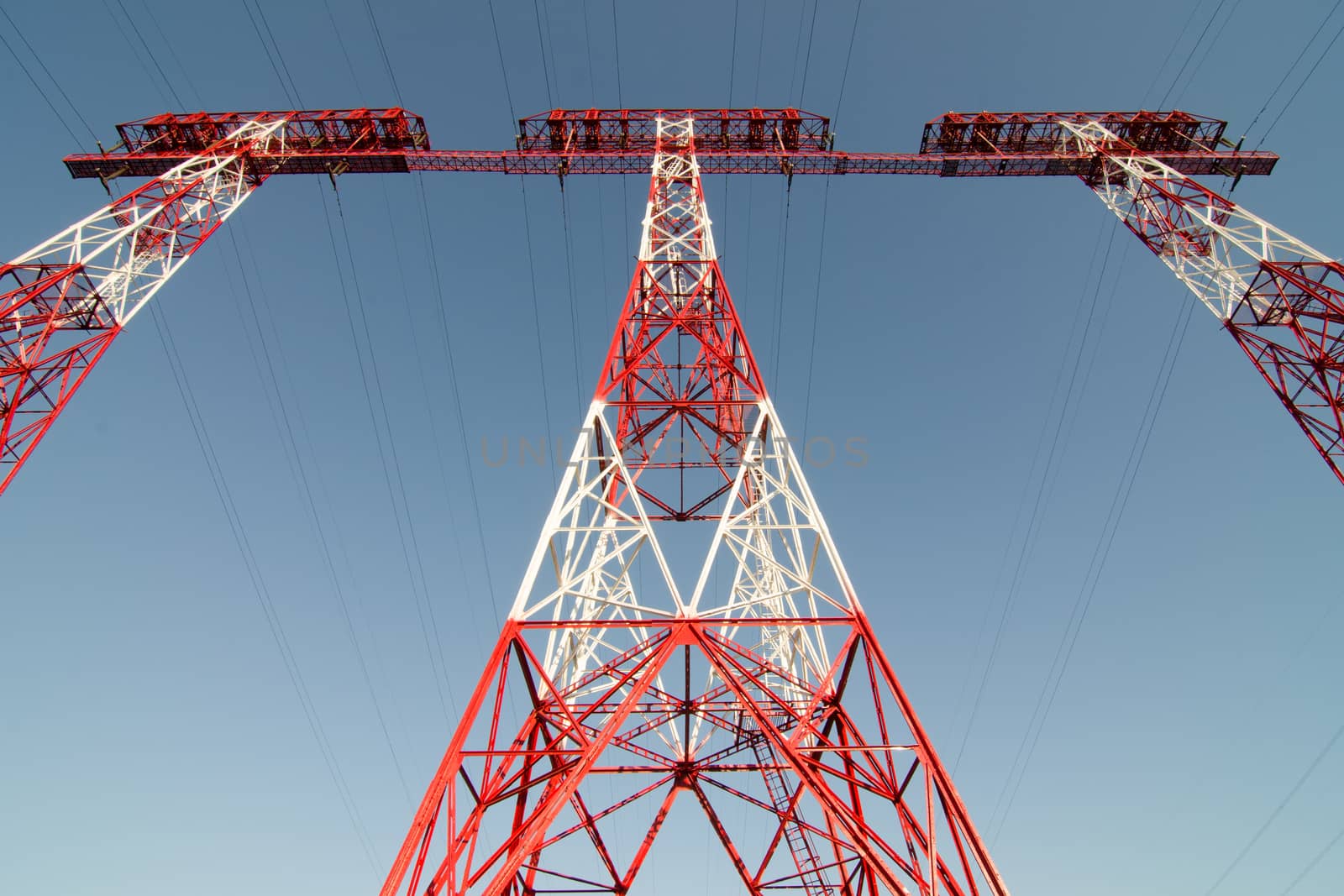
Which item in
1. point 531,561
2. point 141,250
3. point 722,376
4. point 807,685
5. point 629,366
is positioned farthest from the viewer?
point 141,250

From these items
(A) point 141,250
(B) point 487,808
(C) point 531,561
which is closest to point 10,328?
(A) point 141,250

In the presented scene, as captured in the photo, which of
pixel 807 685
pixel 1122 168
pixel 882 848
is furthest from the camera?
pixel 1122 168

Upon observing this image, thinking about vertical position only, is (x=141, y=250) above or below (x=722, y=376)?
above

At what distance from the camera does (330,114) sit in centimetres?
2556

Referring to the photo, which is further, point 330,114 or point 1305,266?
point 330,114

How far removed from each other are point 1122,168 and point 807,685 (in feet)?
72.2

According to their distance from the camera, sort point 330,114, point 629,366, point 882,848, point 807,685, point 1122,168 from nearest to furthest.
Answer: point 882,848 < point 807,685 < point 629,366 < point 1122,168 < point 330,114

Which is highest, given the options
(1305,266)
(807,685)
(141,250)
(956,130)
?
(956,130)

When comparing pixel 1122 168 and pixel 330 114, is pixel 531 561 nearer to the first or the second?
pixel 330 114

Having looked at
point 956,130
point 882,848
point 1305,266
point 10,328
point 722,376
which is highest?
point 956,130

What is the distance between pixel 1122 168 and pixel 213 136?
3252cm

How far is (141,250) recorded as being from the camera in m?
18.1

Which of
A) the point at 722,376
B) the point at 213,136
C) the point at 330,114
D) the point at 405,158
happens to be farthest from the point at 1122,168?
the point at 213,136

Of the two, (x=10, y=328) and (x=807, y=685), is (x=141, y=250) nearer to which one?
(x=10, y=328)
